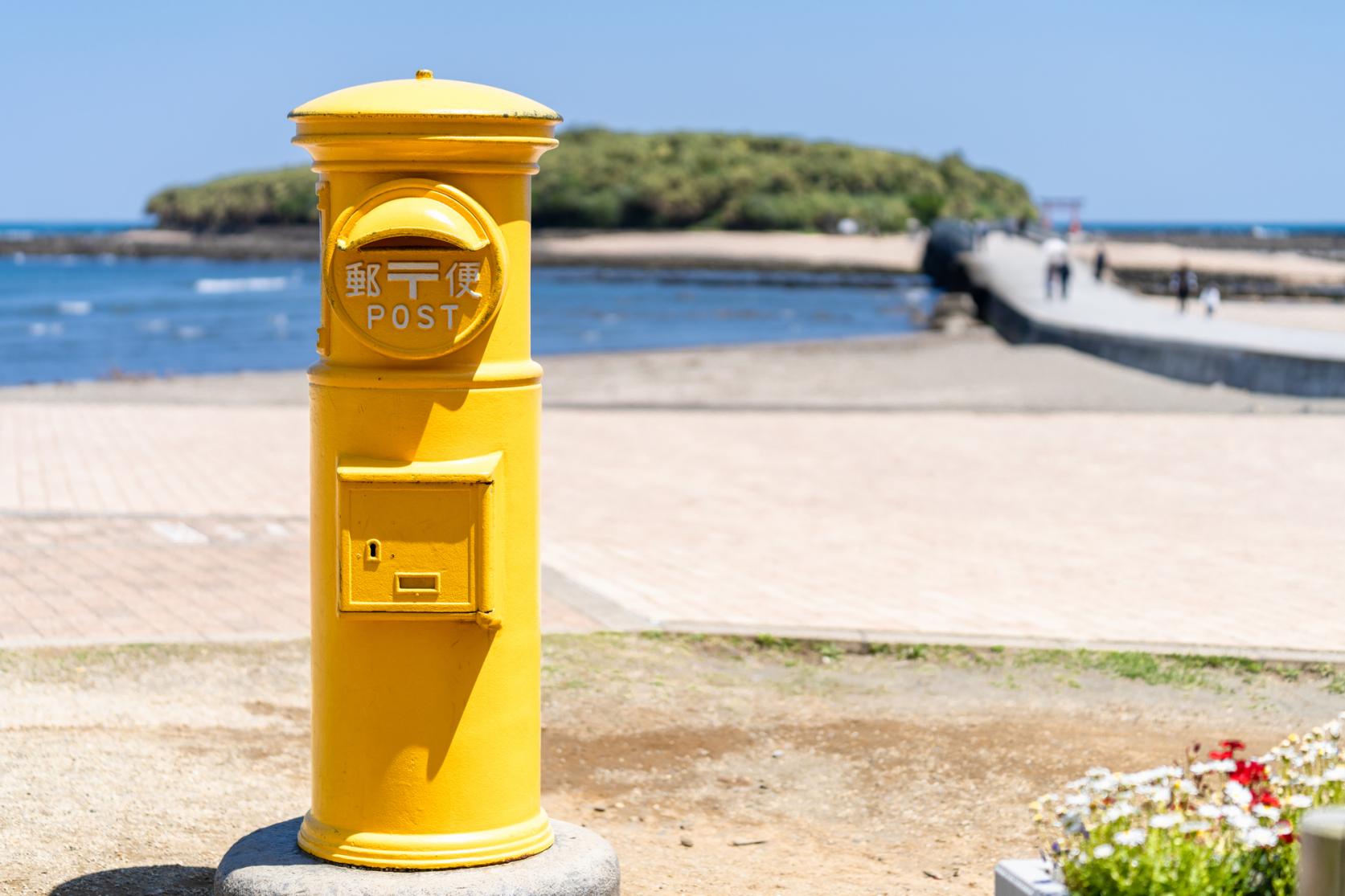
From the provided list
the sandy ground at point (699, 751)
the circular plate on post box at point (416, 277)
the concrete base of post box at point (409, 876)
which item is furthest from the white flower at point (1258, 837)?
the circular plate on post box at point (416, 277)

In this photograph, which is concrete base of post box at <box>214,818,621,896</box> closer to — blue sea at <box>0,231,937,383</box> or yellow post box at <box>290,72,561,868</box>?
yellow post box at <box>290,72,561,868</box>

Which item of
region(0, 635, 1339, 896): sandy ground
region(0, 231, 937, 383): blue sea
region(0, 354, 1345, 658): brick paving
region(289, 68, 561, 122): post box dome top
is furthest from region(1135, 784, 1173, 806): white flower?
region(0, 231, 937, 383): blue sea

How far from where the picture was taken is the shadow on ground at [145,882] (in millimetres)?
4055

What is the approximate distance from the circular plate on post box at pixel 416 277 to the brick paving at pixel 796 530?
362 cm

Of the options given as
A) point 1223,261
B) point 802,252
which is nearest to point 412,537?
point 1223,261

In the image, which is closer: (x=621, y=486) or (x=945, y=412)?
(x=621, y=486)

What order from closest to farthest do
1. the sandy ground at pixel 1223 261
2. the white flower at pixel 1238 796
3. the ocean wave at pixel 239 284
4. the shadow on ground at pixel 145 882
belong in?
the white flower at pixel 1238 796 → the shadow on ground at pixel 145 882 → the sandy ground at pixel 1223 261 → the ocean wave at pixel 239 284

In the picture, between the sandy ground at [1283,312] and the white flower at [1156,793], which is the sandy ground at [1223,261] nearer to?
the sandy ground at [1283,312]

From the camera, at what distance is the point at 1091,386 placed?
20531mm

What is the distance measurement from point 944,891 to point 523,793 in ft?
4.17

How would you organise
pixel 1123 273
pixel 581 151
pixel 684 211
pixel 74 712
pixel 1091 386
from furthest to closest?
pixel 581 151 → pixel 684 211 → pixel 1123 273 → pixel 1091 386 → pixel 74 712

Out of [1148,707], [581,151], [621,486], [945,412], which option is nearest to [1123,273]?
[945,412]

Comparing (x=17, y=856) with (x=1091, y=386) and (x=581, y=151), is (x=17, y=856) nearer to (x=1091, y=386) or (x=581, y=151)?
(x=1091, y=386)

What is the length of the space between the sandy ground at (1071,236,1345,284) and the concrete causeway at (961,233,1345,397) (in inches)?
1027
